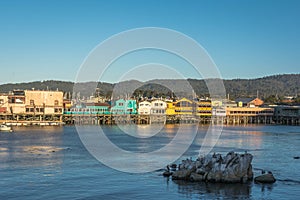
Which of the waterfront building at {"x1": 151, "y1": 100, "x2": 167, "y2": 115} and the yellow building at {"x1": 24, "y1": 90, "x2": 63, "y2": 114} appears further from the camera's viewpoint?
the waterfront building at {"x1": 151, "y1": 100, "x2": 167, "y2": 115}

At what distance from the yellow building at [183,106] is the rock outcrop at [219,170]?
84203 mm

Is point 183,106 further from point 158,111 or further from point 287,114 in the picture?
point 287,114

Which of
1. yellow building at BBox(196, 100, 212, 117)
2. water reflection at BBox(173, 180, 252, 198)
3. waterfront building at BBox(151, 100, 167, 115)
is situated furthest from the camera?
yellow building at BBox(196, 100, 212, 117)

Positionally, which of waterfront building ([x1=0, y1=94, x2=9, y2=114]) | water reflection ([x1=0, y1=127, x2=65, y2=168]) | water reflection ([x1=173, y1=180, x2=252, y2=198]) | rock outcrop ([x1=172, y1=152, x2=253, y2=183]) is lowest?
water reflection ([x1=173, y1=180, x2=252, y2=198])

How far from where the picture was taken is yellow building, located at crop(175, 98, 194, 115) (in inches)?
4412

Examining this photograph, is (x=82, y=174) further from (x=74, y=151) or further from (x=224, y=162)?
(x=74, y=151)

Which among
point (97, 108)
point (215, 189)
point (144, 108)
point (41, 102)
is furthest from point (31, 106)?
point (215, 189)

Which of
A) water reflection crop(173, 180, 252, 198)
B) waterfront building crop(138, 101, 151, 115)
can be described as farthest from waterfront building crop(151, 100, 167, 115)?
water reflection crop(173, 180, 252, 198)

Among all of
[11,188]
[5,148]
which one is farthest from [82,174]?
[5,148]

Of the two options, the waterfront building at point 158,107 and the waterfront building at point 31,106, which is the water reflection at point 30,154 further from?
the waterfront building at point 158,107

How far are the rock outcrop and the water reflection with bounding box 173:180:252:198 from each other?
57 centimetres

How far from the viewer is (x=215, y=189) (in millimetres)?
24531

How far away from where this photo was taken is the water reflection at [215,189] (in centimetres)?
2348

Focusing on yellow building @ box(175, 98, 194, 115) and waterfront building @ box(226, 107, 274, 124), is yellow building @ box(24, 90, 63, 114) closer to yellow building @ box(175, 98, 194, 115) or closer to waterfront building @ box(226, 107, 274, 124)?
yellow building @ box(175, 98, 194, 115)
